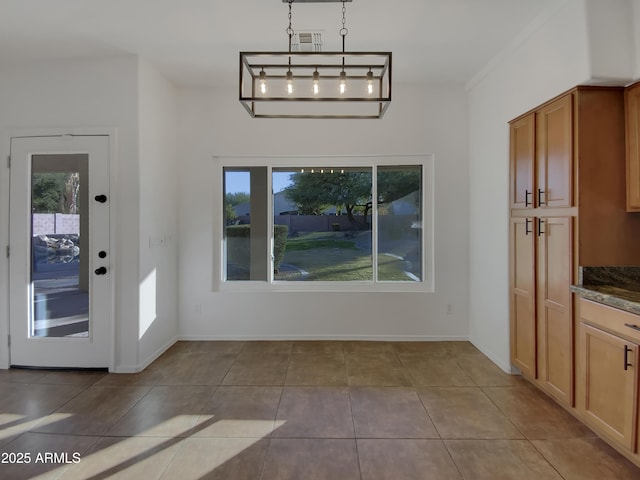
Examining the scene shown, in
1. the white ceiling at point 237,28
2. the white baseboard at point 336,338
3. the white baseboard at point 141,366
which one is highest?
the white ceiling at point 237,28

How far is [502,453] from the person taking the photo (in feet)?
6.78

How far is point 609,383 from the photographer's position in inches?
79.4

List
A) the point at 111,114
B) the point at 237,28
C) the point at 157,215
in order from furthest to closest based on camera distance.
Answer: the point at 157,215 → the point at 111,114 → the point at 237,28

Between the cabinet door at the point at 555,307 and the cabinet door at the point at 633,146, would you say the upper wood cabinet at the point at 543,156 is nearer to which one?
the cabinet door at the point at 555,307

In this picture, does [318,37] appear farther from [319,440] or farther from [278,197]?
[319,440]

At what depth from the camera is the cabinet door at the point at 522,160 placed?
2771 millimetres

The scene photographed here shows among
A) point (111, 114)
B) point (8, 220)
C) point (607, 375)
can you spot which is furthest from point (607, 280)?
point (8, 220)

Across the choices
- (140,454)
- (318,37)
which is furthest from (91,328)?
(318,37)

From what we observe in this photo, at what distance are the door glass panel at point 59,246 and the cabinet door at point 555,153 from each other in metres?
3.84

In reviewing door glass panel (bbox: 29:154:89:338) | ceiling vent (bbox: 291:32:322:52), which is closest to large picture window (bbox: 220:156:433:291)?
ceiling vent (bbox: 291:32:322:52)

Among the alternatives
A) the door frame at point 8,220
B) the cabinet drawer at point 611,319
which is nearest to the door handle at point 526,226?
the cabinet drawer at point 611,319

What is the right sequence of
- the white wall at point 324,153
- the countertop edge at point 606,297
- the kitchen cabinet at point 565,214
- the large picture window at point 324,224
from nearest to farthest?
the countertop edge at point 606,297, the kitchen cabinet at point 565,214, the white wall at point 324,153, the large picture window at point 324,224

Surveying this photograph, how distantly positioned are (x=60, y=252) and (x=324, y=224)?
2606 mm

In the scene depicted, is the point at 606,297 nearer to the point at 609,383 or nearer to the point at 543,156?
the point at 609,383
